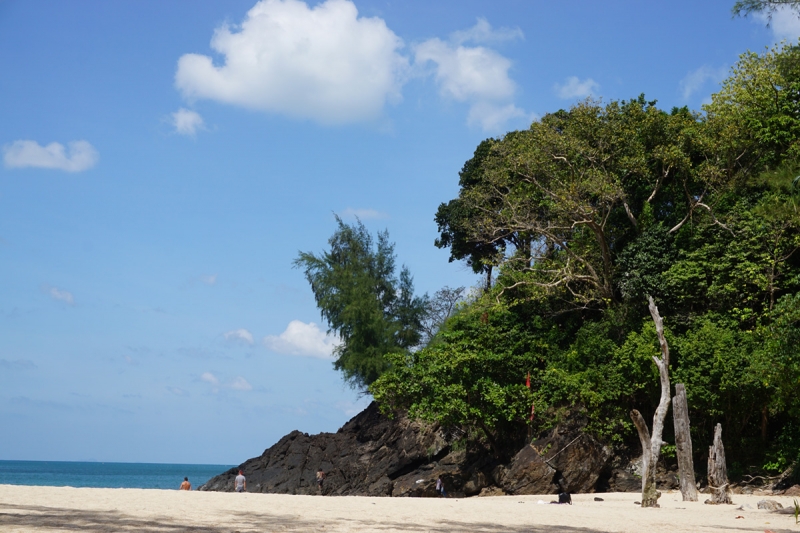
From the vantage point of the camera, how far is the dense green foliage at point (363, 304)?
143 feet

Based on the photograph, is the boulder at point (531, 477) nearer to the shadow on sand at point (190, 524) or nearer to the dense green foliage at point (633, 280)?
the dense green foliage at point (633, 280)

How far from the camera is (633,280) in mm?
27734

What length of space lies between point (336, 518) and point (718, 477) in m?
11.2

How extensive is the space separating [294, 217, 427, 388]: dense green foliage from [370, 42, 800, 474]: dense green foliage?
11.0 metres

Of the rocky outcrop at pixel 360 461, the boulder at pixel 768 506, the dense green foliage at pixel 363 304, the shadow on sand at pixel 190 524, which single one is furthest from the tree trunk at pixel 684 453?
the dense green foliage at pixel 363 304

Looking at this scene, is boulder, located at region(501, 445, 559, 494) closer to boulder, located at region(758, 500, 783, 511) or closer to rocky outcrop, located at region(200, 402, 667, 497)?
rocky outcrop, located at region(200, 402, 667, 497)

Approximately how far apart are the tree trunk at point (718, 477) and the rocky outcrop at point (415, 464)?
691cm

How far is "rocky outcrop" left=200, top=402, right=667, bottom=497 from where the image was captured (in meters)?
25.4

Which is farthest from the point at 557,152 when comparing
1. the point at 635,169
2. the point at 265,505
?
the point at 265,505

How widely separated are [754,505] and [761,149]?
46.4 feet

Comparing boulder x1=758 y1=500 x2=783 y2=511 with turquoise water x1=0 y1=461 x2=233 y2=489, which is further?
turquoise water x1=0 y1=461 x2=233 y2=489

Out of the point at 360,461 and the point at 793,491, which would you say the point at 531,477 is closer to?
the point at 793,491

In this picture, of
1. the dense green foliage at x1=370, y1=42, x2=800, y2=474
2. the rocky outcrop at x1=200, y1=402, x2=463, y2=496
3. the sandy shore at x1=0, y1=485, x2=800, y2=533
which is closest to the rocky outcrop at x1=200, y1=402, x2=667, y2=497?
the rocky outcrop at x1=200, y1=402, x2=463, y2=496

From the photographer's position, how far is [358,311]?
43.6 meters
